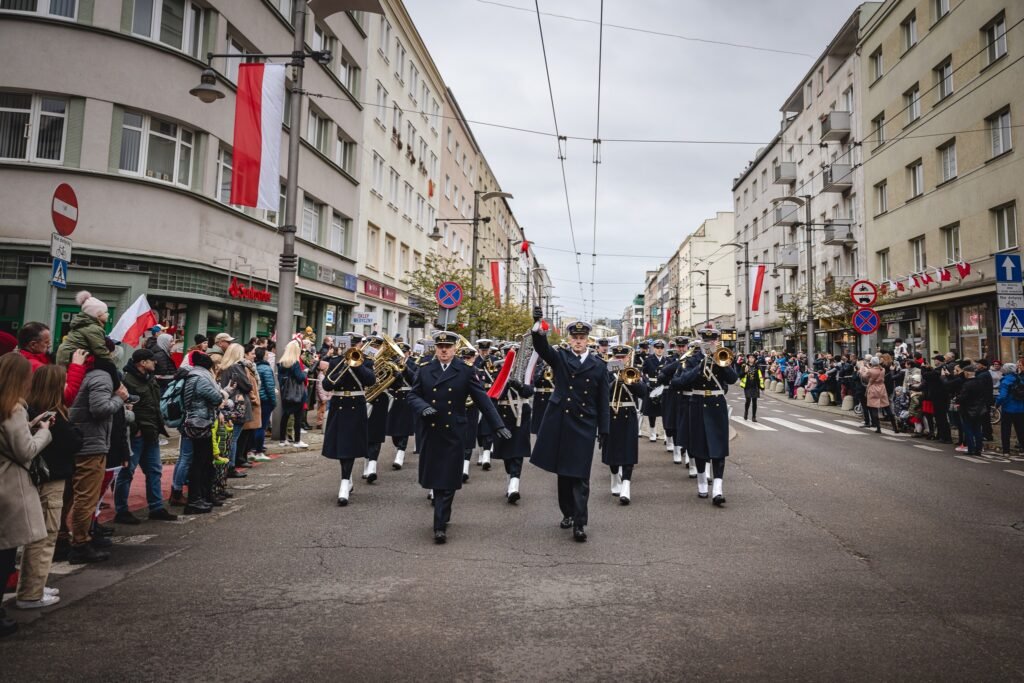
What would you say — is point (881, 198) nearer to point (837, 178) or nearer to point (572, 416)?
point (837, 178)

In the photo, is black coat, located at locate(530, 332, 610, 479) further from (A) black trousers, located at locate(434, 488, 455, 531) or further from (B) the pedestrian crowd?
(B) the pedestrian crowd

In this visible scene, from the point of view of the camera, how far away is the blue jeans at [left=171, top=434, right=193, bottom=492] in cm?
706

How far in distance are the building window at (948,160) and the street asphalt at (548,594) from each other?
20.7 metres

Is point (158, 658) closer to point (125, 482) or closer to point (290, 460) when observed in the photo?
point (125, 482)

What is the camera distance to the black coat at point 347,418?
7.75 m

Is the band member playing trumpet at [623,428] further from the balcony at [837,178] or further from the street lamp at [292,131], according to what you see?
the balcony at [837,178]

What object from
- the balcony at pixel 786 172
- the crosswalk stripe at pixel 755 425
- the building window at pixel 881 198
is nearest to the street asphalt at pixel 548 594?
the crosswalk stripe at pixel 755 425

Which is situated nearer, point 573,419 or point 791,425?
point 573,419

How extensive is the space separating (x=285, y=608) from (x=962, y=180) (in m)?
26.9

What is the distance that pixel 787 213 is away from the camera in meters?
42.8

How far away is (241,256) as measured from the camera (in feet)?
59.7

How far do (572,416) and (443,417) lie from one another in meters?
1.33

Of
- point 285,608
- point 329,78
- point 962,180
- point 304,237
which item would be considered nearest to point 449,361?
point 285,608

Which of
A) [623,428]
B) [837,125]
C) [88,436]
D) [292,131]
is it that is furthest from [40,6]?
[837,125]
